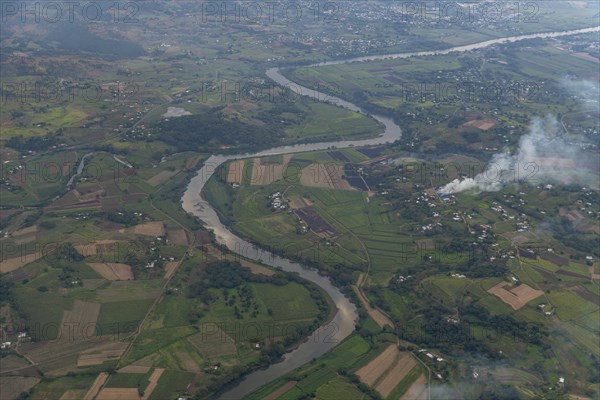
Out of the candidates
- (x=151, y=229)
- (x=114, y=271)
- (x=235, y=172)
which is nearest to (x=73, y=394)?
(x=114, y=271)

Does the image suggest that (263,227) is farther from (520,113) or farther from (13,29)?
(13,29)

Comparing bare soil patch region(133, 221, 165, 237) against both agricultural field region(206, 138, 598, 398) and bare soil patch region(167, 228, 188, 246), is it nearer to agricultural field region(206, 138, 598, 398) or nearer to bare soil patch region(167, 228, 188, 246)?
bare soil patch region(167, 228, 188, 246)

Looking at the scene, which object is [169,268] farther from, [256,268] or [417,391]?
[417,391]

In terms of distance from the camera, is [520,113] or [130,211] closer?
[130,211]

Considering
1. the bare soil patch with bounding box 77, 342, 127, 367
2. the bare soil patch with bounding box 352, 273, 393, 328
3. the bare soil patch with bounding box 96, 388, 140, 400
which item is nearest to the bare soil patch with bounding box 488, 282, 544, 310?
the bare soil patch with bounding box 352, 273, 393, 328

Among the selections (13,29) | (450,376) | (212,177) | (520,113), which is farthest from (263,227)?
(13,29)

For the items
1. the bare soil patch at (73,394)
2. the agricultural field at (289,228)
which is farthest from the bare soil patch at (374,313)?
the bare soil patch at (73,394)

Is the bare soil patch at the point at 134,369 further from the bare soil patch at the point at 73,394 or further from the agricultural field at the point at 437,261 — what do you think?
the agricultural field at the point at 437,261
